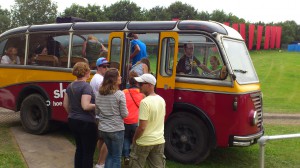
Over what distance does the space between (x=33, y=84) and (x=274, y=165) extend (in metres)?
5.48

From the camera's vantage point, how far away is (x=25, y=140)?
7.89 metres

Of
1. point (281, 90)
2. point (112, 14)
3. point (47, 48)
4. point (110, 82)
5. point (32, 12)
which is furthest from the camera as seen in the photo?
point (32, 12)

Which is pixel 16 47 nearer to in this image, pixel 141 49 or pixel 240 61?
pixel 141 49

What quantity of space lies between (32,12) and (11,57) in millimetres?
80880

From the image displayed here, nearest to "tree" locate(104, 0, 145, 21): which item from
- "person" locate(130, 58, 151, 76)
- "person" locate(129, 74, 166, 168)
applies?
"person" locate(130, 58, 151, 76)

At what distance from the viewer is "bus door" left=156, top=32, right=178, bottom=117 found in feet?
21.6

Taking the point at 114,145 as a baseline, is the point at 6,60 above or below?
above

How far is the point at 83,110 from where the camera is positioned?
16.3 feet

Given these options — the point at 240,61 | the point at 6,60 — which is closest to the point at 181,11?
the point at 6,60

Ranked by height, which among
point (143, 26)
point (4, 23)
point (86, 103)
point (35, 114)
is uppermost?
point (4, 23)

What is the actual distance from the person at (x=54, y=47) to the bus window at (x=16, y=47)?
86 cm

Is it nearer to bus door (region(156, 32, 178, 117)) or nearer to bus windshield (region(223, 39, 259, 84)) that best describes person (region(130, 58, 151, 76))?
bus door (region(156, 32, 178, 117))

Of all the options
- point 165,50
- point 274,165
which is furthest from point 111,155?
point 274,165

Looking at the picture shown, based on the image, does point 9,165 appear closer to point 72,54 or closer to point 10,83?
point 72,54
